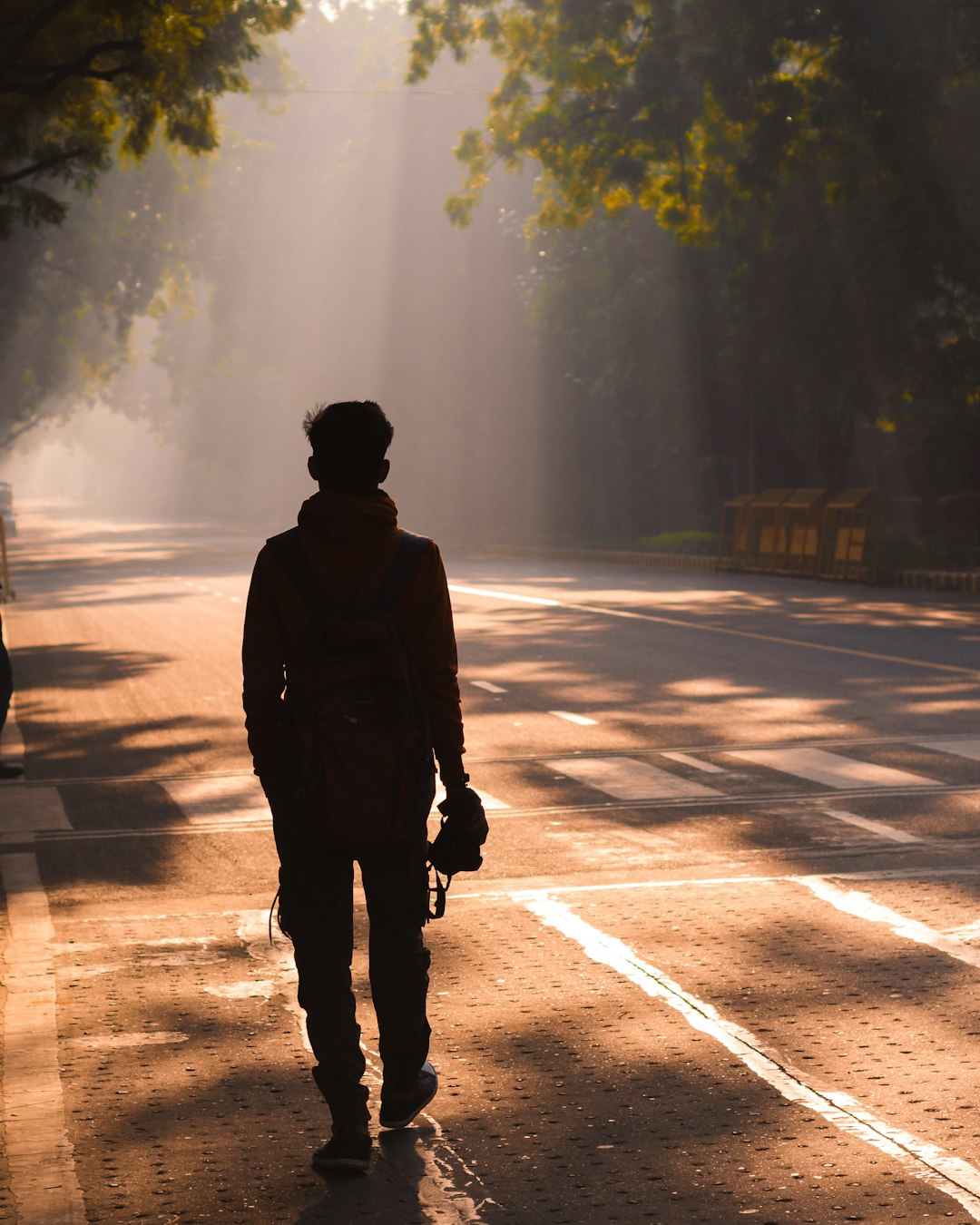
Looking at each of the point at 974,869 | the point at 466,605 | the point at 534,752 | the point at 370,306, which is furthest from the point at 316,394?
the point at 974,869

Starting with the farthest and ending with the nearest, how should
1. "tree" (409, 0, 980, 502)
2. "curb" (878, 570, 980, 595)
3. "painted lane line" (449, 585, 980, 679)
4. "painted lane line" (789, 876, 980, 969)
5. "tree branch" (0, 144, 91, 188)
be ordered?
"curb" (878, 570, 980, 595)
"tree" (409, 0, 980, 502)
"tree branch" (0, 144, 91, 188)
"painted lane line" (449, 585, 980, 679)
"painted lane line" (789, 876, 980, 969)

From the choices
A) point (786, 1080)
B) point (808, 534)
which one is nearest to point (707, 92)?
point (808, 534)

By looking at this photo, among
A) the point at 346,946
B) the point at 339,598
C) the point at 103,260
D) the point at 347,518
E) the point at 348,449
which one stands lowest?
the point at 346,946

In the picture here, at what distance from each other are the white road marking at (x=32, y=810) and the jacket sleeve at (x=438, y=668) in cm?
597

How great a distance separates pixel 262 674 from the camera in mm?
4734

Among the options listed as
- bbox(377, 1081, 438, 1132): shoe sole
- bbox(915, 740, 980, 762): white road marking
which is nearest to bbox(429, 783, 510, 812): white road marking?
bbox(915, 740, 980, 762): white road marking

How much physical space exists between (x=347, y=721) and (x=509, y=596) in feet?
84.5

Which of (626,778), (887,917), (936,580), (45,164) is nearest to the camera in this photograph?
(887,917)

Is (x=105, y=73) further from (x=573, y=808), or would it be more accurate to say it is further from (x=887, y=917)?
(x=887, y=917)

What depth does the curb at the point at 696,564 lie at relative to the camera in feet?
103

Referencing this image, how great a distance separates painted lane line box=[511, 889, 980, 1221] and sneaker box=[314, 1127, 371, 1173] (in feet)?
3.99

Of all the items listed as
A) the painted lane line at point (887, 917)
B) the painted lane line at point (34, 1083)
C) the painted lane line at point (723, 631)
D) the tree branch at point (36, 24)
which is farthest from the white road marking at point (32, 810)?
the tree branch at point (36, 24)

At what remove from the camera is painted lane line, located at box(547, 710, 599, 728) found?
14.2m

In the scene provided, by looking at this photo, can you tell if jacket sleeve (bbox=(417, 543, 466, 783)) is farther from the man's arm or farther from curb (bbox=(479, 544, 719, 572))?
curb (bbox=(479, 544, 719, 572))
